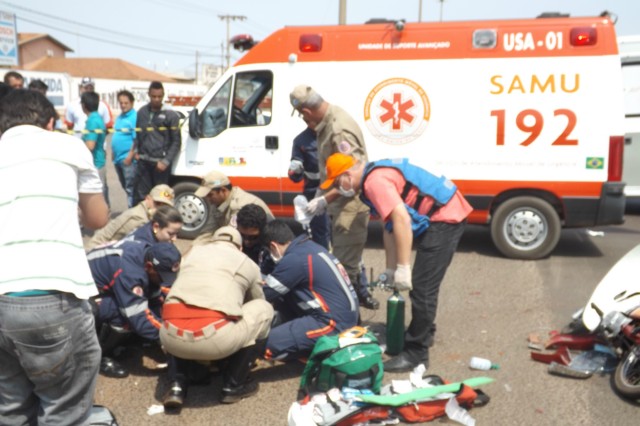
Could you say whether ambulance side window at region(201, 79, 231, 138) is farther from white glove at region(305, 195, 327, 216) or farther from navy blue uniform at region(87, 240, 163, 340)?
navy blue uniform at region(87, 240, 163, 340)

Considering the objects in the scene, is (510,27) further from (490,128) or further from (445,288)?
(445,288)

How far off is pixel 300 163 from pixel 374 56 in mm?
1941

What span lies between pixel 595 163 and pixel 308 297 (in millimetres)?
4133

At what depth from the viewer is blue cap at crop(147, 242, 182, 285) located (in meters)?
4.41

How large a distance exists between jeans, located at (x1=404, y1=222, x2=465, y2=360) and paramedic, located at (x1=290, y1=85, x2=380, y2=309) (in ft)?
3.55

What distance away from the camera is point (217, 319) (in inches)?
159

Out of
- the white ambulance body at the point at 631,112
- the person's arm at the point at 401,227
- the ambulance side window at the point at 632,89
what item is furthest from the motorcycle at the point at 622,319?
the ambulance side window at the point at 632,89

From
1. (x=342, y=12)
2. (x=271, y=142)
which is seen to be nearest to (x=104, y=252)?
(x=271, y=142)

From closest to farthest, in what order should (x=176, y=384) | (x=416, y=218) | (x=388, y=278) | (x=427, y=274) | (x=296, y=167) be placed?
(x=176, y=384) < (x=416, y=218) < (x=427, y=274) < (x=388, y=278) < (x=296, y=167)

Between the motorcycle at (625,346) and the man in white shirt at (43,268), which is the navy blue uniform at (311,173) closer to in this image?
the motorcycle at (625,346)

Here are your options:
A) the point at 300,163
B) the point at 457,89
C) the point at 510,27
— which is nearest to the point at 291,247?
the point at 300,163

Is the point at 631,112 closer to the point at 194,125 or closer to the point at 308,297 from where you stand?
the point at 194,125

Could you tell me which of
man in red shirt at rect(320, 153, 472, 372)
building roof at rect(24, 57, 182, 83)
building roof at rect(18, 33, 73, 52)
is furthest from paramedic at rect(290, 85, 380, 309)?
building roof at rect(18, 33, 73, 52)

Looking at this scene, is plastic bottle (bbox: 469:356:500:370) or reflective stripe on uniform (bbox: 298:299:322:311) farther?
plastic bottle (bbox: 469:356:500:370)
